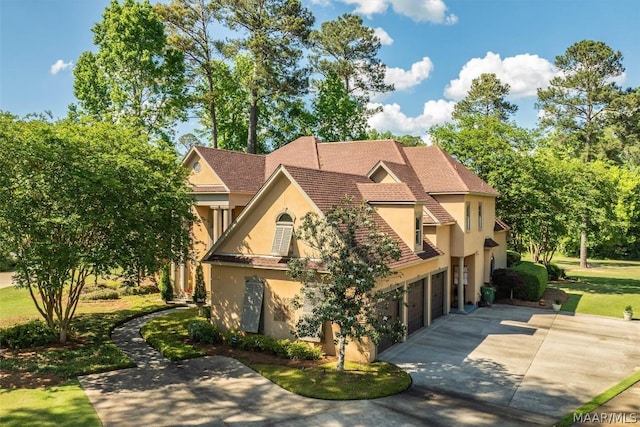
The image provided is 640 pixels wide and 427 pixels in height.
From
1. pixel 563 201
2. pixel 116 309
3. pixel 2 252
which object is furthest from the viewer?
pixel 563 201

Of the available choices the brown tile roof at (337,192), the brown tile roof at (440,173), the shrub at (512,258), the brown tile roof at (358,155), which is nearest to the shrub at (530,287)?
the brown tile roof at (440,173)

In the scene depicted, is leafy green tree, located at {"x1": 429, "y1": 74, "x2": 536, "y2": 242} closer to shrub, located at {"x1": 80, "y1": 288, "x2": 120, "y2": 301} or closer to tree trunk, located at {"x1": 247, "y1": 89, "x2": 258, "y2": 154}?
tree trunk, located at {"x1": 247, "y1": 89, "x2": 258, "y2": 154}

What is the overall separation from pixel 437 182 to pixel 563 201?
1534 cm

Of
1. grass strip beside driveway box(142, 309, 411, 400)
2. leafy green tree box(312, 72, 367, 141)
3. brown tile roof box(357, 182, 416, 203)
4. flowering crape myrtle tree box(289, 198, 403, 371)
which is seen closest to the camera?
grass strip beside driveway box(142, 309, 411, 400)

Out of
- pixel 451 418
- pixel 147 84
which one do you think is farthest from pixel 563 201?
pixel 147 84

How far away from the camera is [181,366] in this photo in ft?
53.0

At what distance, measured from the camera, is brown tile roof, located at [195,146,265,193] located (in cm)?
2744

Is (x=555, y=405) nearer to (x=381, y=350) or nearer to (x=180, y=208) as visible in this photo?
(x=381, y=350)

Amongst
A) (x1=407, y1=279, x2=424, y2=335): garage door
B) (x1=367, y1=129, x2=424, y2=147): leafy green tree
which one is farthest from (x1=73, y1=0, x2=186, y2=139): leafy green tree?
(x1=367, y1=129, x2=424, y2=147): leafy green tree

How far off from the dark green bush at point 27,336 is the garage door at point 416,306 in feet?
51.2

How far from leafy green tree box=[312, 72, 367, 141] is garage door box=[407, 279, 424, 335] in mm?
27728

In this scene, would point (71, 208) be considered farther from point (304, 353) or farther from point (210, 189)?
point (210, 189)

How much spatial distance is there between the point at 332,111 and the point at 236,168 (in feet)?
65.9

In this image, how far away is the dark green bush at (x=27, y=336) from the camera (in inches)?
694
